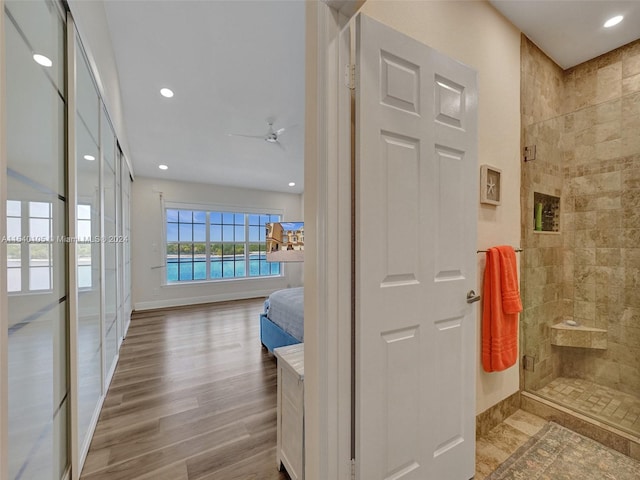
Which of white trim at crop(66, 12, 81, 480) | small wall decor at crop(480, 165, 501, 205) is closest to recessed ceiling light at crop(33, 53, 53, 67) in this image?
white trim at crop(66, 12, 81, 480)

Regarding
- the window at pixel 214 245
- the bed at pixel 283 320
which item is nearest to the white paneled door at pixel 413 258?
the bed at pixel 283 320

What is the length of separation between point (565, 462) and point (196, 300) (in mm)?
5881

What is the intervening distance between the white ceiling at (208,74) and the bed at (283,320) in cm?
217

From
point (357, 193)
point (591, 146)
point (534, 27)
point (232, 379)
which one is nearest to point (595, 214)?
point (591, 146)

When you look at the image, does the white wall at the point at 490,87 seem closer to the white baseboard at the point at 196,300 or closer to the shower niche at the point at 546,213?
the shower niche at the point at 546,213

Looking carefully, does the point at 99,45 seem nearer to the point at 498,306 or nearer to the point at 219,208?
the point at 498,306

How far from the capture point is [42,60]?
1.10 meters

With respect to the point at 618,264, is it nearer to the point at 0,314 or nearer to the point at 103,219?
the point at 0,314

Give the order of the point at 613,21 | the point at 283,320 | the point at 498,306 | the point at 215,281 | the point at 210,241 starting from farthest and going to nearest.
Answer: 1. the point at 210,241
2. the point at 215,281
3. the point at 283,320
4. the point at 613,21
5. the point at 498,306

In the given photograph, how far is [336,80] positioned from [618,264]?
2.69m

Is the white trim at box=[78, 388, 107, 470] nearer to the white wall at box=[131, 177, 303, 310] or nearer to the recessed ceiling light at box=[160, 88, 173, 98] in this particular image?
the recessed ceiling light at box=[160, 88, 173, 98]

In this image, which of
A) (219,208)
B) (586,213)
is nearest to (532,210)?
(586,213)

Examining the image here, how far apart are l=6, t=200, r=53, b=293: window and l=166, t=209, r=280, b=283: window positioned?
14.9 feet

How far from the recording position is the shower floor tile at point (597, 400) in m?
1.75
